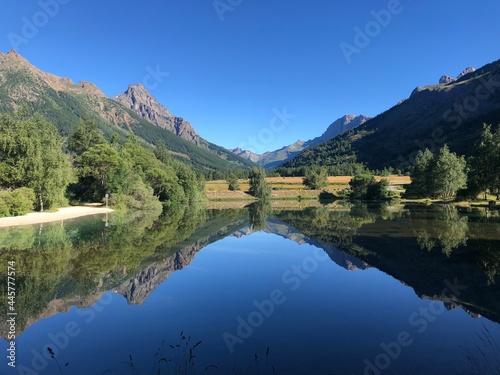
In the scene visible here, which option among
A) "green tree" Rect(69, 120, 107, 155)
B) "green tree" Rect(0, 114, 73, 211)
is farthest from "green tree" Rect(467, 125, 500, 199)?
"green tree" Rect(69, 120, 107, 155)

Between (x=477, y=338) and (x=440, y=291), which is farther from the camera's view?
(x=440, y=291)

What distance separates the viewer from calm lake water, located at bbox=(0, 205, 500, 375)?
10773mm

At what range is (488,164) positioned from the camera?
194 feet

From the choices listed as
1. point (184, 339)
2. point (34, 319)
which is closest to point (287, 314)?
point (184, 339)

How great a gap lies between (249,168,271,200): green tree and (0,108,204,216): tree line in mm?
33585

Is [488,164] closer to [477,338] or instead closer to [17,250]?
[477,338]

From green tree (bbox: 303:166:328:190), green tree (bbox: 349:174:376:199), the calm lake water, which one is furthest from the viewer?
green tree (bbox: 303:166:328:190)

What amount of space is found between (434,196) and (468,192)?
63.0 ft

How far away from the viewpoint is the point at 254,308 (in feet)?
53.2

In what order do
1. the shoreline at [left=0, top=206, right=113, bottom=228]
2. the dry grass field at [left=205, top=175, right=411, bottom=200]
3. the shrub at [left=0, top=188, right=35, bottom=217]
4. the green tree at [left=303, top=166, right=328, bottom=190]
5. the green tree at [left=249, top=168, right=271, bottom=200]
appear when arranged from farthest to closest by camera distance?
the green tree at [left=303, top=166, right=328, bottom=190] < the dry grass field at [left=205, top=175, right=411, bottom=200] < the green tree at [left=249, top=168, right=271, bottom=200] < the shrub at [left=0, top=188, right=35, bottom=217] < the shoreline at [left=0, top=206, right=113, bottom=228]

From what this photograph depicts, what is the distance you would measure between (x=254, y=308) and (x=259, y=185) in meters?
130

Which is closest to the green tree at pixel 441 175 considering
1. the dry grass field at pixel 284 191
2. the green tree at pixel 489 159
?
the green tree at pixel 489 159

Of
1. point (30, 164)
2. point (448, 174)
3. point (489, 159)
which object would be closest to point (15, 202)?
point (30, 164)

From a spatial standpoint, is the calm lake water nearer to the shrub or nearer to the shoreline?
the shoreline
